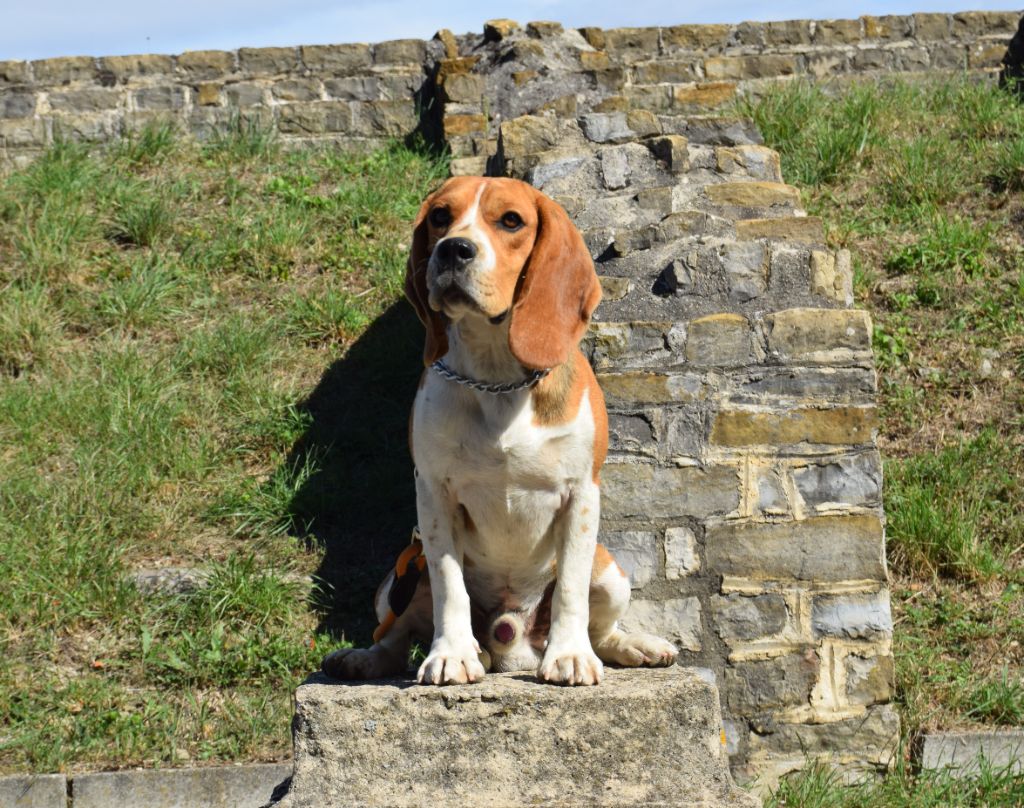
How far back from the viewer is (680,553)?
4133 mm

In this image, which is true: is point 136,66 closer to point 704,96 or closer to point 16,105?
point 16,105

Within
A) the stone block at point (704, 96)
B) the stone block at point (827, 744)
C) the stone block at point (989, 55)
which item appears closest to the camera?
the stone block at point (827, 744)

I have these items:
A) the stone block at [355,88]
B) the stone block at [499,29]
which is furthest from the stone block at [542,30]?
the stone block at [355,88]

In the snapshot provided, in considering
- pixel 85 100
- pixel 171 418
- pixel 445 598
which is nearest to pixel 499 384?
pixel 445 598

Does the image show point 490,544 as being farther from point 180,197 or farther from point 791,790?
point 180,197

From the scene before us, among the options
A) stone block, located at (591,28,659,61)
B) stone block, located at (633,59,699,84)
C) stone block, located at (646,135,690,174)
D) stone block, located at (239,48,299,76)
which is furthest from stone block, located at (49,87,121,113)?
stone block, located at (646,135,690,174)

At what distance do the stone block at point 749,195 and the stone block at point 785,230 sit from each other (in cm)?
27

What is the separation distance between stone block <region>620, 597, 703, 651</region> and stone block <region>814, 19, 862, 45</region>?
6.21m

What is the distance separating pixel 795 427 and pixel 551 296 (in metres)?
1.71

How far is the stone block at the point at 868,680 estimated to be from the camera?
4.09m

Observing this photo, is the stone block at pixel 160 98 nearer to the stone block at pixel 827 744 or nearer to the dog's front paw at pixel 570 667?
the stone block at pixel 827 744

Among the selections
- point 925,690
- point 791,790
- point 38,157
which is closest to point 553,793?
point 791,790

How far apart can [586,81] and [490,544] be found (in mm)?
4536

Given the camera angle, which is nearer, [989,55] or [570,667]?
[570,667]
